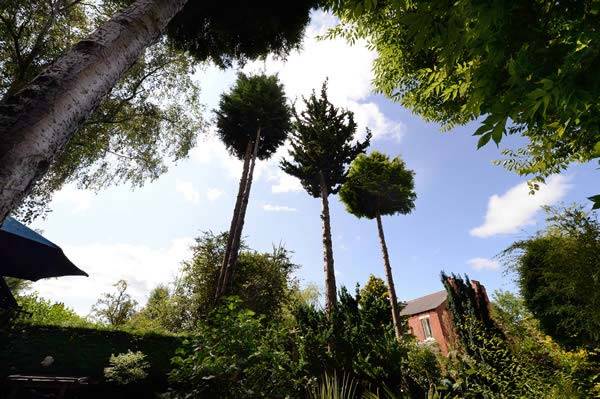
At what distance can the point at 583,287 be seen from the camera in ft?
25.2

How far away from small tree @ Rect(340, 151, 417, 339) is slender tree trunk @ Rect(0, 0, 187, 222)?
55.1ft

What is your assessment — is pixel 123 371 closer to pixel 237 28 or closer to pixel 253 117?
pixel 237 28

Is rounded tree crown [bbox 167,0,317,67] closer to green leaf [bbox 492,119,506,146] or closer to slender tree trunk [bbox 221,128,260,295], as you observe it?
green leaf [bbox 492,119,506,146]

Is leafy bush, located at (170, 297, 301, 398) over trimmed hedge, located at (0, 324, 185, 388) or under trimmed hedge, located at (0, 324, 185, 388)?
under

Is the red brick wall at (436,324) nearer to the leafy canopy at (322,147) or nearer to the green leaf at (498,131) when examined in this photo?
the leafy canopy at (322,147)

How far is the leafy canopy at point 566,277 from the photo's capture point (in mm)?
7645

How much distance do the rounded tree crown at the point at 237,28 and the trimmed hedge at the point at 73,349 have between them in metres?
7.42

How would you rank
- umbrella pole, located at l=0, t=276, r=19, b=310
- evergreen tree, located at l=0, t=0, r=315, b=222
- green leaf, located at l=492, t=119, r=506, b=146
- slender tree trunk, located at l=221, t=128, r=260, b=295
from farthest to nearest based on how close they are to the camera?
slender tree trunk, located at l=221, t=128, r=260, b=295, umbrella pole, located at l=0, t=276, r=19, b=310, green leaf, located at l=492, t=119, r=506, b=146, evergreen tree, located at l=0, t=0, r=315, b=222

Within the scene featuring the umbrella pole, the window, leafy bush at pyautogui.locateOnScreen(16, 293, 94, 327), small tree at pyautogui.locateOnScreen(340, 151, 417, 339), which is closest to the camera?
the umbrella pole

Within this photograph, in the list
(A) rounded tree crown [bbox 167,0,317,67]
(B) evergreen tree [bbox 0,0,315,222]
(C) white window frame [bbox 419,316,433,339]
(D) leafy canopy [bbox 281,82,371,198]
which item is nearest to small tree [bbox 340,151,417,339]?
(D) leafy canopy [bbox 281,82,371,198]

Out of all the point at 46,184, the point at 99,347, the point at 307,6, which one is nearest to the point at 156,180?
the point at 46,184

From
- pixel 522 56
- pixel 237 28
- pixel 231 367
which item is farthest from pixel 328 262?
pixel 522 56

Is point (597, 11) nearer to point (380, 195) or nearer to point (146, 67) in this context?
point (146, 67)

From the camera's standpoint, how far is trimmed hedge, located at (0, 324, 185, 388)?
6.99 m
